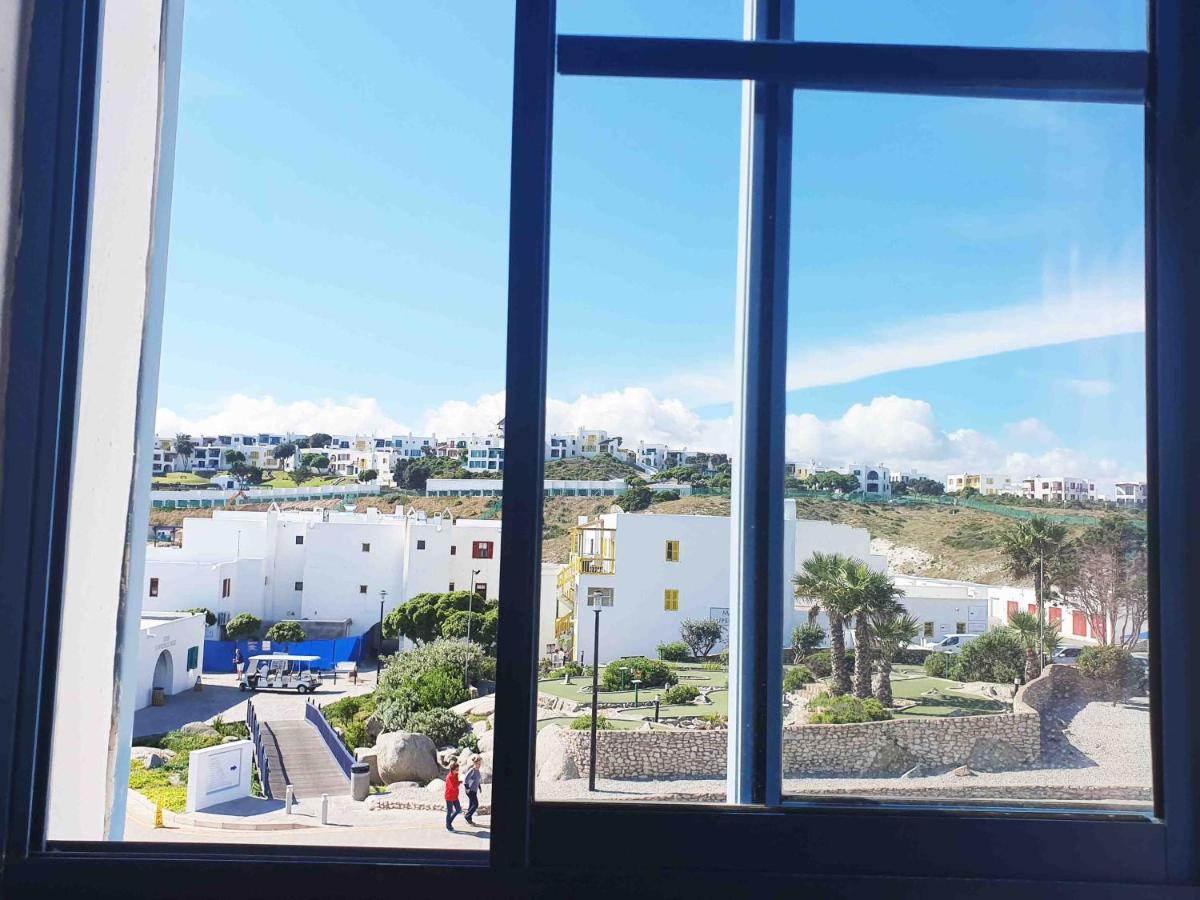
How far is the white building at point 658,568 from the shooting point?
142cm

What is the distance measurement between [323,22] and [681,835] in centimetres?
162

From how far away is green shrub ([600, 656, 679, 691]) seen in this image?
4.65 ft

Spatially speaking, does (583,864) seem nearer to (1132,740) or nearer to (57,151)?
(1132,740)

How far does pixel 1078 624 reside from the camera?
1.40 meters

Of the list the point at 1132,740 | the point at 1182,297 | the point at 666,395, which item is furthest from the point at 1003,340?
the point at 1132,740

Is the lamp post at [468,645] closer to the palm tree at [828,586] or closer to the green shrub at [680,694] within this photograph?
the green shrub at [680,694]

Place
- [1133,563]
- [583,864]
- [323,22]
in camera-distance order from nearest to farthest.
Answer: [583,864] → [1133,563] → [323,22]

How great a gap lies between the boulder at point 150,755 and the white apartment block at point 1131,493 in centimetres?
172

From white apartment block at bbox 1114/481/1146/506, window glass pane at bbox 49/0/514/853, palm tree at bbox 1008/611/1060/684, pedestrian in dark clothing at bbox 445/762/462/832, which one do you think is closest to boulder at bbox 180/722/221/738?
window glass pane at bbox 49/0/514/853

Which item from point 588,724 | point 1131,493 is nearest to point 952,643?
point 1131,493

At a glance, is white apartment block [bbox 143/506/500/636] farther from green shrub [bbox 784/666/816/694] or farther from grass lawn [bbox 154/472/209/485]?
green shrub [bbox 784/666/816/694]

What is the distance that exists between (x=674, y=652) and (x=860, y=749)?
1.15 feet

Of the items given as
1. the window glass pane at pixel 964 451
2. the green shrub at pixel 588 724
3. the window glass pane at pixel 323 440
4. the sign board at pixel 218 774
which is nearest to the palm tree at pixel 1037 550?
the window glass pane at pixel 964 451

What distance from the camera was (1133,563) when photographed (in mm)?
1396
